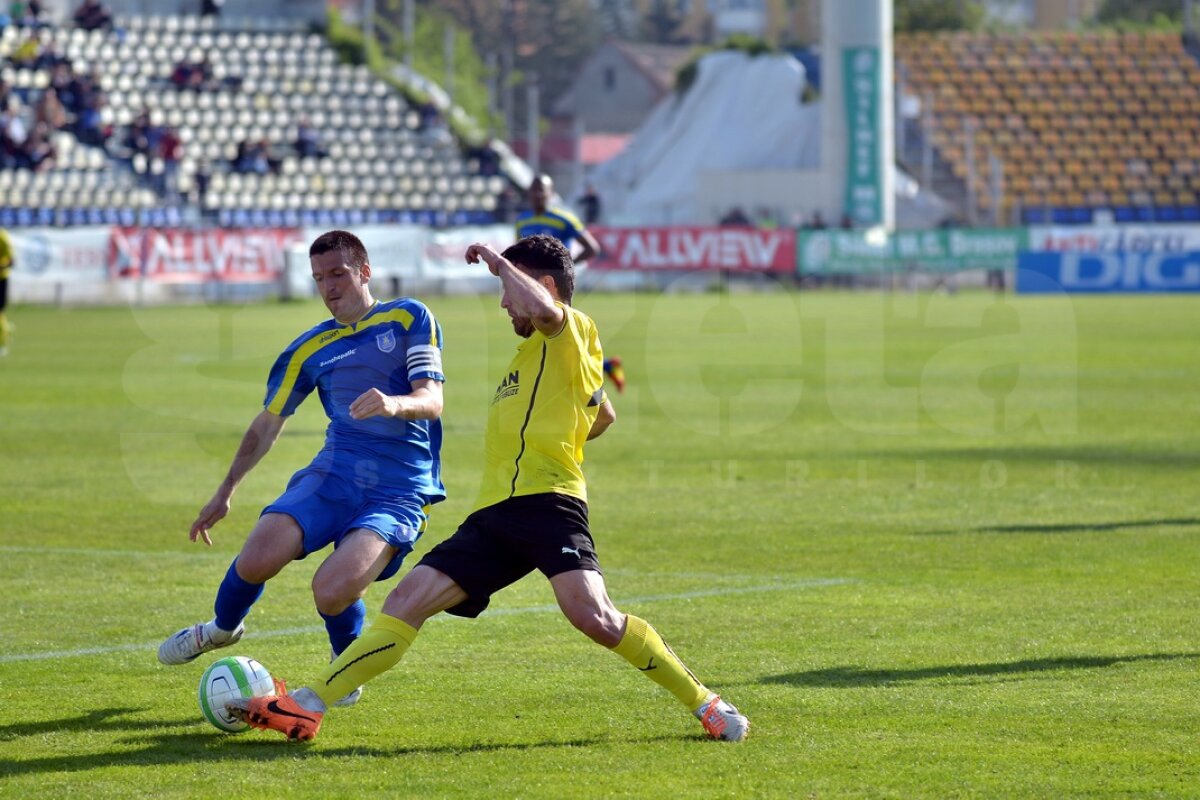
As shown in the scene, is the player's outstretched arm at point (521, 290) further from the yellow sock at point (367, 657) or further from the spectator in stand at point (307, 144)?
the spectator in stand at point (307, 144)

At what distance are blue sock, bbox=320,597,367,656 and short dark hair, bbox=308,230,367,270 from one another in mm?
1390

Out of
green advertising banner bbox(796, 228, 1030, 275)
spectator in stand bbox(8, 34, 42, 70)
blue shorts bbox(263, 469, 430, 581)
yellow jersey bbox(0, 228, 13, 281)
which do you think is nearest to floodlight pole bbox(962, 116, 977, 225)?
green advertising banner bbox(796, 228, 1030, 275)

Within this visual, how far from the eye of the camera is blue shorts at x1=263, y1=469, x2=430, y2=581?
266 inches

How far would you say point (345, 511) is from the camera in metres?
6.86

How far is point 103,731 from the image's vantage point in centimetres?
642

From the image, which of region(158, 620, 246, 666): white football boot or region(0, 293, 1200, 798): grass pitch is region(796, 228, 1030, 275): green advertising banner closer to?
region(0, 293, 1200, 798): grass pitch

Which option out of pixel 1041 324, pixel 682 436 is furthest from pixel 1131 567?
pixel 1041 324

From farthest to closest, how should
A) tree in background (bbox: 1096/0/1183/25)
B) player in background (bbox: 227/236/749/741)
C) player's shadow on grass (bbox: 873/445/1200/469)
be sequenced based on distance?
tree in background (bbox: 1096/0/1183/25) < player's shadow on grass (bbox: 873/445/1200/469) < player in background (bbox: 227/236/749/741)

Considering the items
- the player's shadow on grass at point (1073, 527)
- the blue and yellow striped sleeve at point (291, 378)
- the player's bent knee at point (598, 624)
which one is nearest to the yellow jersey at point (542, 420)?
the player's bent knee at point (598, 624)

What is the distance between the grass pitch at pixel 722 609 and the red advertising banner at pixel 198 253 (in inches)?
637

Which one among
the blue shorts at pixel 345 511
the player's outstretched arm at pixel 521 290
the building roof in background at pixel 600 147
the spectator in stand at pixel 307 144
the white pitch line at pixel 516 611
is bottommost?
the building roof in background at pixel 600 147

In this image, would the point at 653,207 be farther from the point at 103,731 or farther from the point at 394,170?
the point at 103,731

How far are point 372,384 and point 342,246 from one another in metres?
0.59

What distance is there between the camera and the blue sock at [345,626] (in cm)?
686
